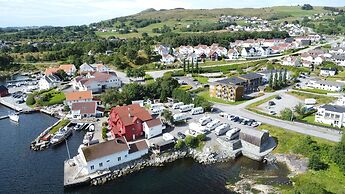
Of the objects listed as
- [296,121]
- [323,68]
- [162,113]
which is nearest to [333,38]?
[323,68]

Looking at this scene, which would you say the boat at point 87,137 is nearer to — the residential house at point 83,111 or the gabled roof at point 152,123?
the residential house at point 83,111

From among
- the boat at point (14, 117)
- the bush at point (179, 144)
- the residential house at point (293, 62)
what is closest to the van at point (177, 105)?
the bush at point (179, 144)

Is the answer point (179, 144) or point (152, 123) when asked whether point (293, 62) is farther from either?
point (179, 144)

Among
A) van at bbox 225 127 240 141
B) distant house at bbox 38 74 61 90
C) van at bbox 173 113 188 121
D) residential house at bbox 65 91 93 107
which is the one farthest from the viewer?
distant house at bbox 38 74 61 90

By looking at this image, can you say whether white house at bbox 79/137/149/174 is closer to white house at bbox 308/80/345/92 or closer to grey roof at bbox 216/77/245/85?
grey roof at bbox 216/77/245/85

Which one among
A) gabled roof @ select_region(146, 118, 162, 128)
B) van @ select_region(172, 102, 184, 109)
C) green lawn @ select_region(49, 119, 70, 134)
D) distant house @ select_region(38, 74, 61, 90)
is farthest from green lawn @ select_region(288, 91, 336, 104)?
distant house @ select_region(38, 74, 61, 90)

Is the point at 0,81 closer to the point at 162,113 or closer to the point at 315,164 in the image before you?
the point at 162,113
